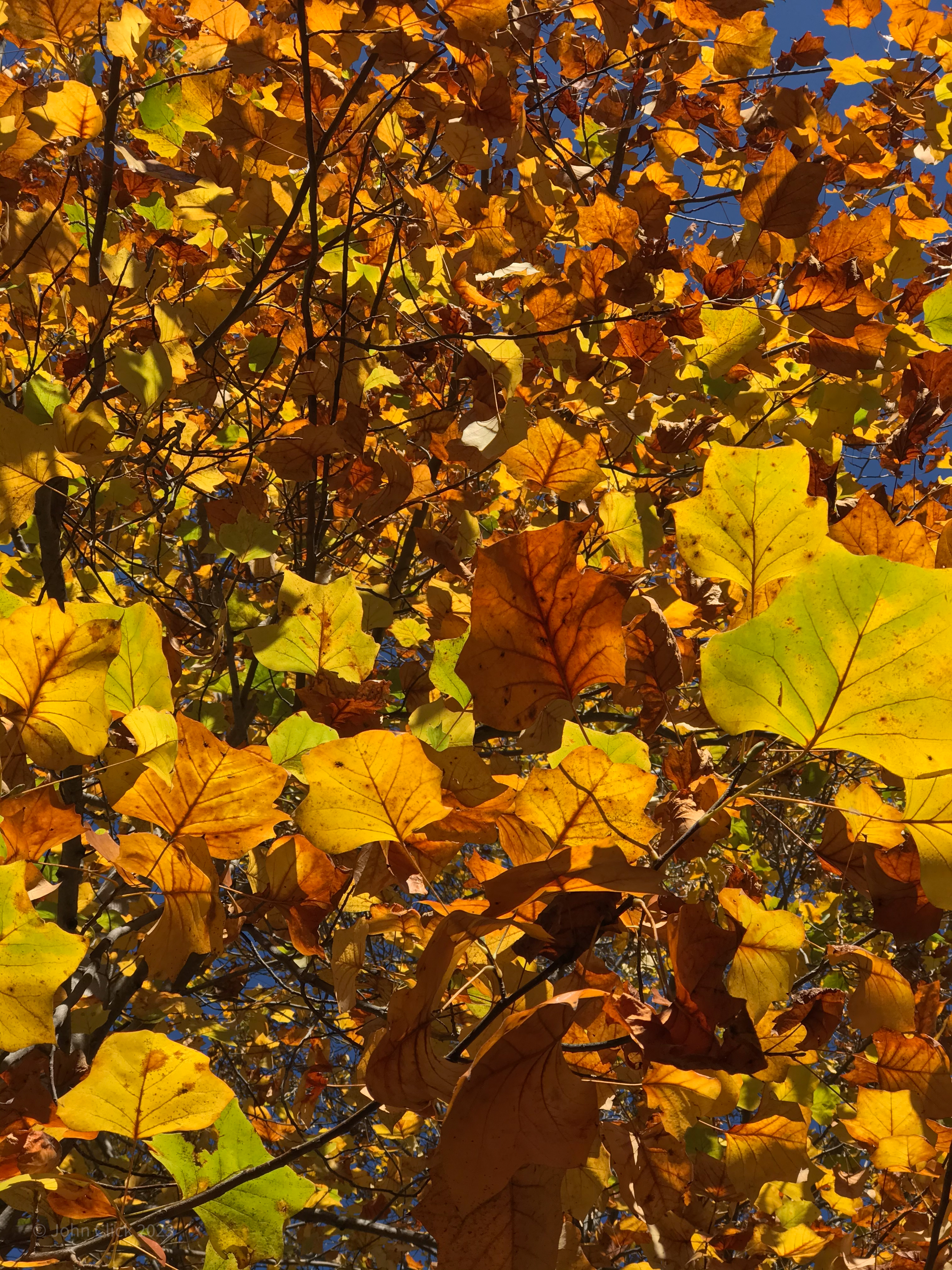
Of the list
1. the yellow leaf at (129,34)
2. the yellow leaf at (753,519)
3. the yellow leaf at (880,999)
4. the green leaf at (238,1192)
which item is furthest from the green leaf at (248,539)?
the yellow leaf at (880,999)

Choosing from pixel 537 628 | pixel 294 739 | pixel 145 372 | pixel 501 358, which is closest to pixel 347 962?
pixel 294 739

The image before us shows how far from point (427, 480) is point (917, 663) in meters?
1.83

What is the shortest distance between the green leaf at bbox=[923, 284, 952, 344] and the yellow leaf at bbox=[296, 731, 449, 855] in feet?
4.59

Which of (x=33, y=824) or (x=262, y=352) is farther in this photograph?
(x=262, y=352)

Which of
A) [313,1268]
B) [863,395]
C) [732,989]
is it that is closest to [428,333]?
[863,395]

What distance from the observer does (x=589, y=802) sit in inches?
26.3

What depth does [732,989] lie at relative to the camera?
0.87 m

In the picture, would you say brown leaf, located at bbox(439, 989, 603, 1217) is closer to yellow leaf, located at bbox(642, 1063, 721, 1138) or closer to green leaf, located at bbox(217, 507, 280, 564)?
yellow leaf, located at bbox(642, 1063, 721, 1138)

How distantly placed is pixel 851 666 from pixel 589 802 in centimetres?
22

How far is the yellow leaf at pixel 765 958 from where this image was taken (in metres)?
0.87

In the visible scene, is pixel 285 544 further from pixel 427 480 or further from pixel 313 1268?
pixel 313 1268

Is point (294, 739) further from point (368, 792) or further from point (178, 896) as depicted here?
point (368, 792)

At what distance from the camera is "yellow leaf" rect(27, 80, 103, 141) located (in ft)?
5.08

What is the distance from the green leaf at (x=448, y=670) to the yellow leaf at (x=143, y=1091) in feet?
1.98
